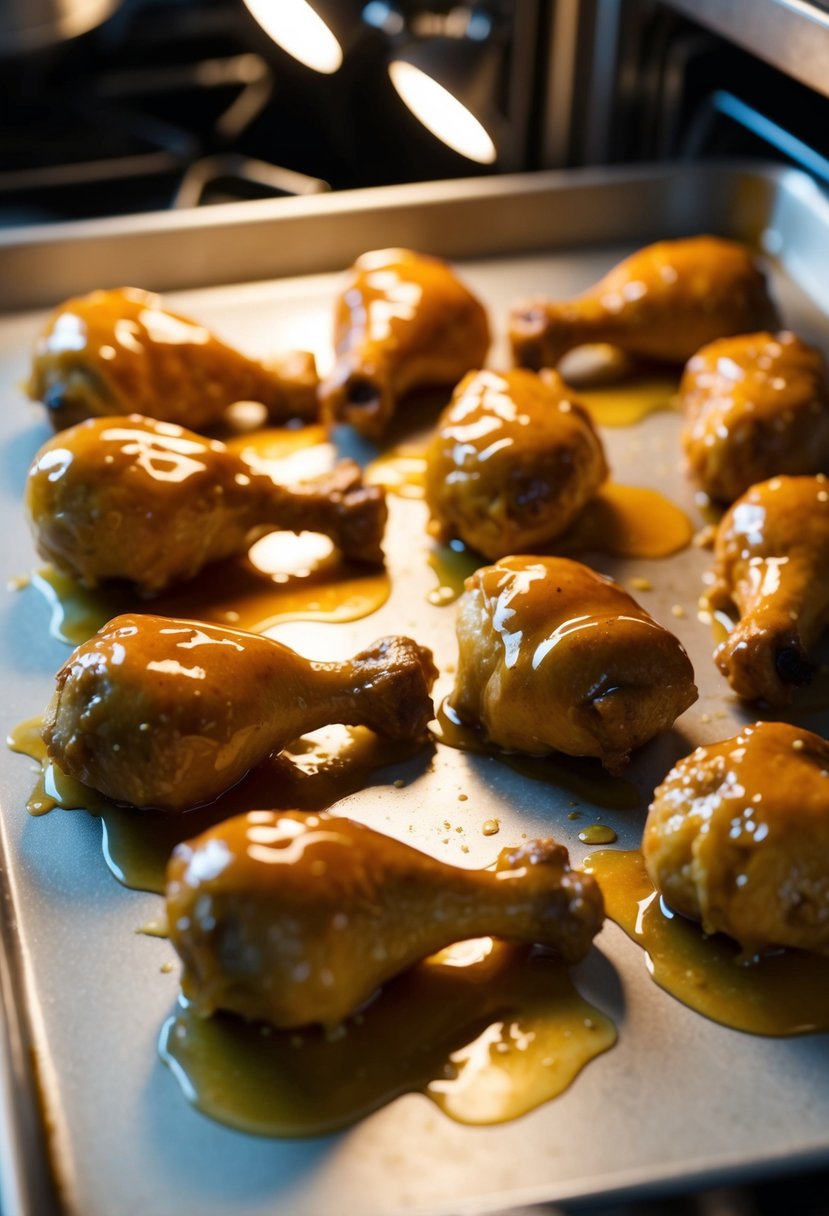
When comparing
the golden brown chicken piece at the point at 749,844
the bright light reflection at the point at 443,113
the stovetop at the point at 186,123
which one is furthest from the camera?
the stovetop at the point at 186,123

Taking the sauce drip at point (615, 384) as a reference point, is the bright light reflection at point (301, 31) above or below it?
above

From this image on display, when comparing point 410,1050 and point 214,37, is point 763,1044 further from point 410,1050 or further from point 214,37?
point 214,37

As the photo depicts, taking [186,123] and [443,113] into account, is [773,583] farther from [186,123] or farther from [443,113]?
[186,123]

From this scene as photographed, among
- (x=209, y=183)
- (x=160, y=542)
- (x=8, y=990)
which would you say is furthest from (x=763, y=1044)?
(x=209, y=183)

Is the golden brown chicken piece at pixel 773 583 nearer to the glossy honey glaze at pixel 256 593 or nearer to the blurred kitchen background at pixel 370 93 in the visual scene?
the glossy honey glaze at pixel 256 593

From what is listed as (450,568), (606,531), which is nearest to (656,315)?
(606,531)

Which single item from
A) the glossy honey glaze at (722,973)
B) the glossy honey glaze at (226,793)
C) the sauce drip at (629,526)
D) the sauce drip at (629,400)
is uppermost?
the sauce drip at (629,400)

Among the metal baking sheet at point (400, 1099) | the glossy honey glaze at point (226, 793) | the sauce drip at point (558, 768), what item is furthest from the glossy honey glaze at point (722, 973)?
the glossy honey glaze at point (226, 793)
